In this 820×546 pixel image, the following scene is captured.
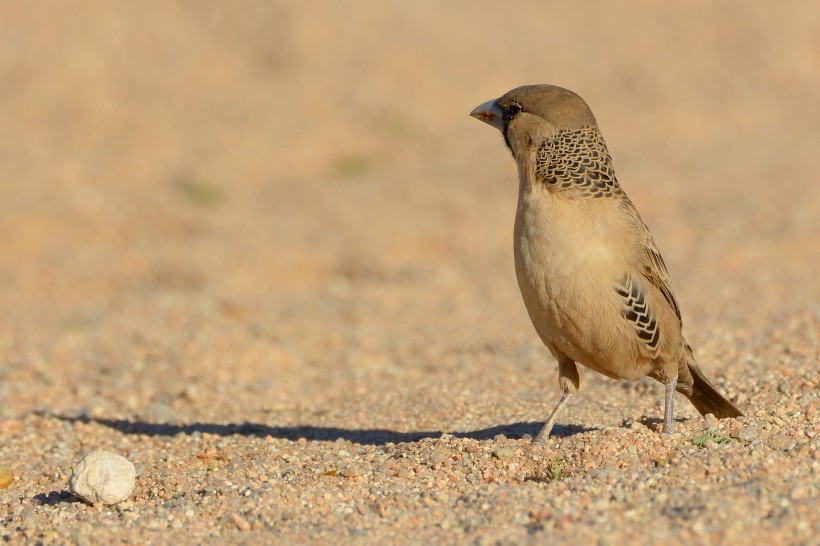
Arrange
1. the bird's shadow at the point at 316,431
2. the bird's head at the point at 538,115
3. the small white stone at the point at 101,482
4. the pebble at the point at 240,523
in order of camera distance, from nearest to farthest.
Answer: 1. the pebble at the point at 240,523
2. the small white stone at the point at 101,482
3. the bird's head at the point at 538,115
4. the bird's shadow at the point at 316,431

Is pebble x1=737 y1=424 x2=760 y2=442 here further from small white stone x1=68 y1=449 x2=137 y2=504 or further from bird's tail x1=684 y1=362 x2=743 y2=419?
small white stone x1=68 y1=449 x2=137 y2=504

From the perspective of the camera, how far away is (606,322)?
5.75 meters

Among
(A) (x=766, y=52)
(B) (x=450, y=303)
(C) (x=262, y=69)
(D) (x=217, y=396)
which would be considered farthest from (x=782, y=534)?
(A) (x=766, y=52)

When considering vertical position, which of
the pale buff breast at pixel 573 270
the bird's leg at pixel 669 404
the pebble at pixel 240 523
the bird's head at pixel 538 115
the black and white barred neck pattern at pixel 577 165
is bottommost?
the pebble at pixel 240 523

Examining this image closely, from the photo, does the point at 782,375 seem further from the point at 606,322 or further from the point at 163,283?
the point at 163,283

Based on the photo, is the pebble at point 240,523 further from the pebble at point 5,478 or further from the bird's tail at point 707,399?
the bird's tail at point 707,399

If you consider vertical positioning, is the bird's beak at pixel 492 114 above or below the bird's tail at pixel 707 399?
above

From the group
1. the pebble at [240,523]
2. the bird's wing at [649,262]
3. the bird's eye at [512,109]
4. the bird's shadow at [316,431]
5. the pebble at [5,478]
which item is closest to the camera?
the pebble at [240,523]

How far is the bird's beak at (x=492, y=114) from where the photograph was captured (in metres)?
6.33

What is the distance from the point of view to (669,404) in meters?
6.02

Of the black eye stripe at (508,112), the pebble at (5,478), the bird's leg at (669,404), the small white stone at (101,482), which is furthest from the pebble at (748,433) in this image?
the pebble at (5,478)

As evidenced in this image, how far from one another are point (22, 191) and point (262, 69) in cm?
650

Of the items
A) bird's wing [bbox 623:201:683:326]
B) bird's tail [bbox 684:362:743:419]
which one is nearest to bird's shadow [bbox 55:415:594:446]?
bird's tail [bbox 684:362:743:419]

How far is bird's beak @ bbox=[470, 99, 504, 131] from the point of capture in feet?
20.8
